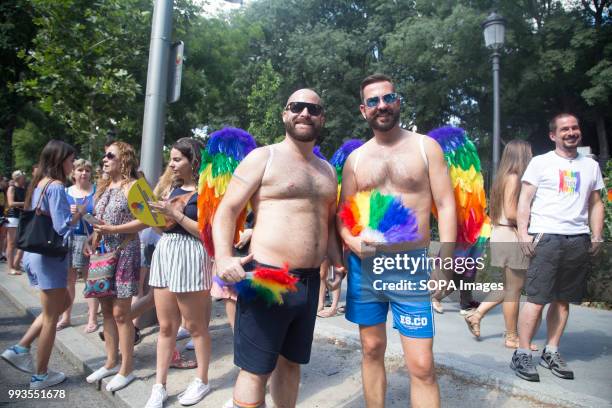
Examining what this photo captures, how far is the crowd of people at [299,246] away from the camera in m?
2.47

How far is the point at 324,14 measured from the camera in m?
25.8

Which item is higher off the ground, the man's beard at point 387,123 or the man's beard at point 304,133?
the man's beard at point 387,123

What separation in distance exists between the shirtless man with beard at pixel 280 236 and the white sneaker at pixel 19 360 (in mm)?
2544

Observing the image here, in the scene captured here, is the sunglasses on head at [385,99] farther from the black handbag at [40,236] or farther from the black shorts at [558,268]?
the black handbag at [40,236]

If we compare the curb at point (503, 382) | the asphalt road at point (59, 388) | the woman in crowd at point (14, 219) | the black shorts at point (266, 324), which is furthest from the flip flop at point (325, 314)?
the woman in crowd at point (14, 219)

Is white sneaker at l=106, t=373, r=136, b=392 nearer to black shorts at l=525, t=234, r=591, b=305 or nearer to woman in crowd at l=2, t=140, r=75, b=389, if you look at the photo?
woman in crowd at l=2, t=140, r=75, b=389

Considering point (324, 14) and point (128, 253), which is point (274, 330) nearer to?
point (128, 253)

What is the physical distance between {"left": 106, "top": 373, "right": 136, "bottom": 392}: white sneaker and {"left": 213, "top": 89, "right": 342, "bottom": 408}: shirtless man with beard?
5.37 feet

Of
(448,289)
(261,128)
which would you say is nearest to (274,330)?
(448,289)

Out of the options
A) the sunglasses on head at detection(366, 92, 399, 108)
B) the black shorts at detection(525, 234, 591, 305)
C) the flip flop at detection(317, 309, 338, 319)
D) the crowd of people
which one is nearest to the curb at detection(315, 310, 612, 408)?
the crowd of people

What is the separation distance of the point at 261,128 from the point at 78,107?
28.3 feet

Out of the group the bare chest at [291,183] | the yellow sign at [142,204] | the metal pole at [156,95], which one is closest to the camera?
the bare chest at [291,183]

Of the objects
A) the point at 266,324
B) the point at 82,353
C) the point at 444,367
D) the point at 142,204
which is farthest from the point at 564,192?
the point at 82,353

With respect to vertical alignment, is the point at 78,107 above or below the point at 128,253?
above
